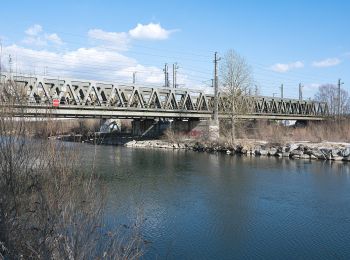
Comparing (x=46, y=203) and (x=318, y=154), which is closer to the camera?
→ (x=46, y=203)

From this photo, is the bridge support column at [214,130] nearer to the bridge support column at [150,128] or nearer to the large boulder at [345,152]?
the bridge support column at [150,128]

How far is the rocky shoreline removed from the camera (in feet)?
129

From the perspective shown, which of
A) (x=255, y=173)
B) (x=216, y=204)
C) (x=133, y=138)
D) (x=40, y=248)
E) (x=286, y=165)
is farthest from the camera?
(x=133, y=138)

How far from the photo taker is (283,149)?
43781 mm

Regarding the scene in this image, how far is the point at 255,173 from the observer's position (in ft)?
97.2

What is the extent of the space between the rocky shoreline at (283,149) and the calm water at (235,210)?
7.98 metres

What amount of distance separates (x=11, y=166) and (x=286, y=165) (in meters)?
29.3

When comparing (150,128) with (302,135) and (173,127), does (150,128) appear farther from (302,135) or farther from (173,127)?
(302,135)

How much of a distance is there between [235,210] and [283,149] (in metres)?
26.7

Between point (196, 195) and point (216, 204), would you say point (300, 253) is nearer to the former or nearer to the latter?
point (216, 204)

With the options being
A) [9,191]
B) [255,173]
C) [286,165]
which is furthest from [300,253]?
[286,165]

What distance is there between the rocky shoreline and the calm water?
7.98 metres

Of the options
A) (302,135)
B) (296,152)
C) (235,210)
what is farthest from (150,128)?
(235,210)

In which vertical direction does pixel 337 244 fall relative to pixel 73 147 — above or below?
below
